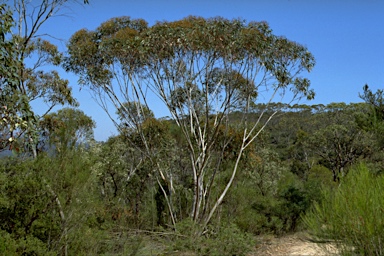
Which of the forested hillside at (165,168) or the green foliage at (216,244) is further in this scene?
the green foliage at (216,244)

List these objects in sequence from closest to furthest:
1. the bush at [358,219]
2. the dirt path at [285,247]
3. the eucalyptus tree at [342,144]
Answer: the bush at [358,219], the dirt path at [285,247], the eucalyptus tree at [342,144]

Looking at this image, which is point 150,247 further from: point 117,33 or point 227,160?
point 117,33

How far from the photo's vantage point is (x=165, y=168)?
40.7 feet

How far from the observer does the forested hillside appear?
4.51 m

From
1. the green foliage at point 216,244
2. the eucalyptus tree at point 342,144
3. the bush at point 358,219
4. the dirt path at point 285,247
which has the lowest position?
the dirt path at point 285,247

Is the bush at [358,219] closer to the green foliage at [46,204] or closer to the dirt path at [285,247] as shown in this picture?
the green foliage at [46,204]

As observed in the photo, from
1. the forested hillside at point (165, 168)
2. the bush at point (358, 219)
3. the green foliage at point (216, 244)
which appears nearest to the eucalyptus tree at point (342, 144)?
the forested hillside at point (165, 168)

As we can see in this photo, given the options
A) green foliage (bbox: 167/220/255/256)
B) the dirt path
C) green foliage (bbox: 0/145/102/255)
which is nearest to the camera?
green foliage (bbox: 0/145/102/255)

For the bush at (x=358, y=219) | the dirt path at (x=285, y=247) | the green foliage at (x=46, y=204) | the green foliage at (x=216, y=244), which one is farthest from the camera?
the dirt path at (x=285, y=247)

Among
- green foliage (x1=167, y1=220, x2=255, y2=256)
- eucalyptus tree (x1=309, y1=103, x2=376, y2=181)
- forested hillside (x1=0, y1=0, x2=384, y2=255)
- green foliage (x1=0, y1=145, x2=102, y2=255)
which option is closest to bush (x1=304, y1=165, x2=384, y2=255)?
forested hillside (x1=0, y1=0, x2=384, y2=255)

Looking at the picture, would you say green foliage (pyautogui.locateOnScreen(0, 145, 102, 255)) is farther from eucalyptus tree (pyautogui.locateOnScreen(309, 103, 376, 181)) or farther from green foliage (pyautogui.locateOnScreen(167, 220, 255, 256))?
eucalyptus tree (pyautogui.locateOnScreen(309, 103, 376, 181))

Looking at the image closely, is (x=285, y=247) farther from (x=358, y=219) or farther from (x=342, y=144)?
(x=342, y=144)

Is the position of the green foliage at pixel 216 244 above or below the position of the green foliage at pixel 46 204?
below

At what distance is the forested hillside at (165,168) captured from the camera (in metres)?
4.51
